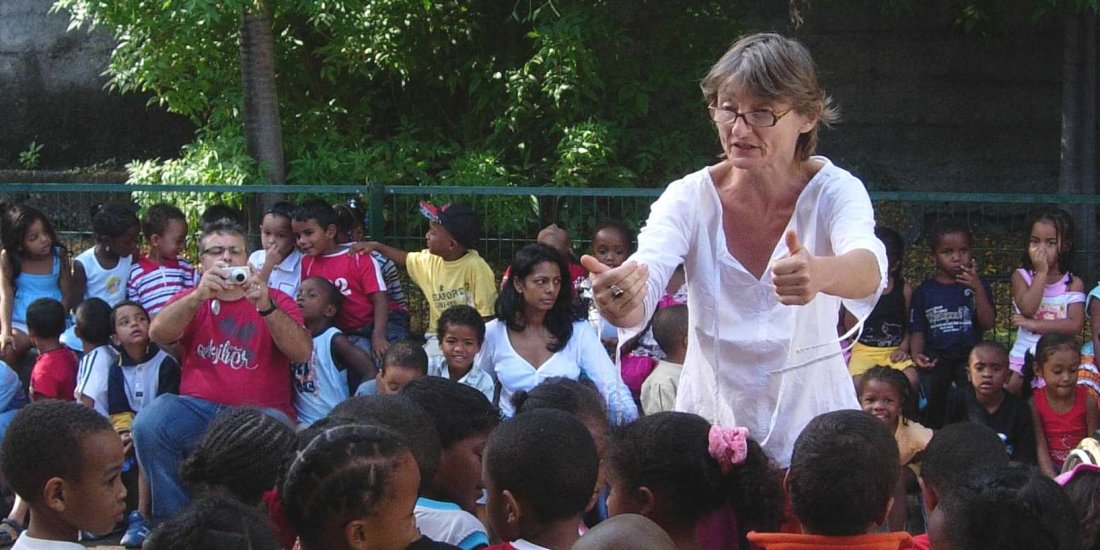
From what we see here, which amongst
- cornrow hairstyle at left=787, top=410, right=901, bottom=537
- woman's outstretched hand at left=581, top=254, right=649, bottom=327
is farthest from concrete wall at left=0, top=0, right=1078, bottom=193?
woman's outstretched hand at left=581, top=254, right=649, bottom=327

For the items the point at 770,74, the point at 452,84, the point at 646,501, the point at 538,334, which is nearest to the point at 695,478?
the point at 646,501

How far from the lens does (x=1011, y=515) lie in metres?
2.68

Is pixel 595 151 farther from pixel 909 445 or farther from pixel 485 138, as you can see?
pixel 909 445

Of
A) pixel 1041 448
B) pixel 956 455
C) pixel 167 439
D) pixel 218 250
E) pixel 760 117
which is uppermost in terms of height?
pixel 760 117

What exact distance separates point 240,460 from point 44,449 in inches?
19.9

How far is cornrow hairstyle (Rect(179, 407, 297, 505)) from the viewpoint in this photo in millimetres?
3545

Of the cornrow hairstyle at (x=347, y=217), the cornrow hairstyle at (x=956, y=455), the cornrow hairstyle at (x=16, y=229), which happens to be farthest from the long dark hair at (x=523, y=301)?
the cornrow hairstyle at (x=16, y=229)

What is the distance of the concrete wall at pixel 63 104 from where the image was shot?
11.4 meters

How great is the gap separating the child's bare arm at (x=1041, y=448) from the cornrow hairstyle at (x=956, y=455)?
205 cm

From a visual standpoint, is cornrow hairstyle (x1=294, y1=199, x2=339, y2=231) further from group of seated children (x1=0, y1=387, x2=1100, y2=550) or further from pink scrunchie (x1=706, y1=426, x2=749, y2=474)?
pink scrunchie (x1=706, y1=426, x2=749, y2=474)

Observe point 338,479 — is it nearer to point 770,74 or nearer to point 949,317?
point 770,74

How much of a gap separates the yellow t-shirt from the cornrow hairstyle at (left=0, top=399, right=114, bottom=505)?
3.42 m

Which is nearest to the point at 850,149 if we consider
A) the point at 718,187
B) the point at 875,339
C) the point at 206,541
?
the point at 875,339

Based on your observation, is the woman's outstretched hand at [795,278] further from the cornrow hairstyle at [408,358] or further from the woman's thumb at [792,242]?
the cornrow hairstyle at [408,358]
